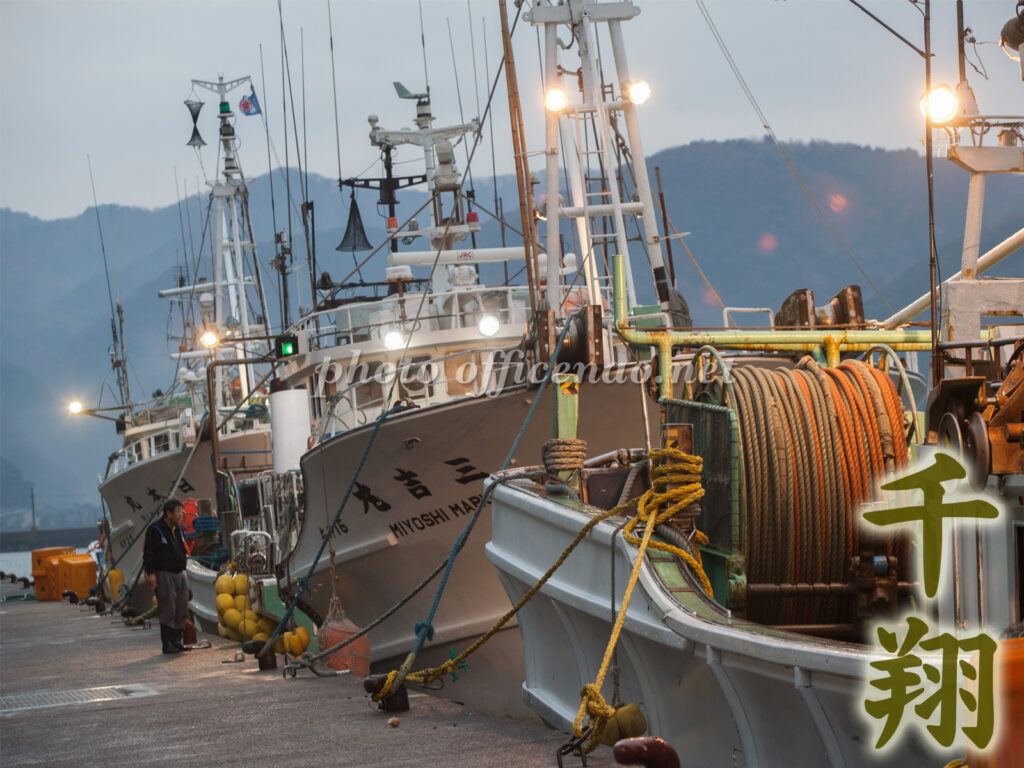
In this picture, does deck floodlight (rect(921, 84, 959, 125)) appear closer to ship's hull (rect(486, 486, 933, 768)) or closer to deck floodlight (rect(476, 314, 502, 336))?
ship's hull (rect(486, 486, 933, 768))

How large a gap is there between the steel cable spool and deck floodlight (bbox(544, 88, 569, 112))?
6.79 metres

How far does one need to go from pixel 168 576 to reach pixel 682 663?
24.1 feet

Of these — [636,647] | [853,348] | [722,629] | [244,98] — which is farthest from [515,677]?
[244,98]

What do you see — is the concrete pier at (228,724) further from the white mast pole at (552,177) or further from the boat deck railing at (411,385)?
the white mast pole at (552,177)

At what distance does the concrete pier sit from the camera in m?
5.59

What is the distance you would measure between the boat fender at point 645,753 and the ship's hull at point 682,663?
1.19 ft

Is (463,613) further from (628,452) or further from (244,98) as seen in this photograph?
(244,98)

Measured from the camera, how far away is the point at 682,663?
444 centimetres

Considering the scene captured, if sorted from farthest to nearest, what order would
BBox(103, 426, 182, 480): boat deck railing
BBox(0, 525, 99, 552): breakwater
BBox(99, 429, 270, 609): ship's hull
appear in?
BBox(0, 525, 99, 552): breakwater < BBox(103, 426, 182, 480): boat deck railing < BBox(99, 429, 270, 609): ship's hull

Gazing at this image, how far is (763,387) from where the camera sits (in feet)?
18.3

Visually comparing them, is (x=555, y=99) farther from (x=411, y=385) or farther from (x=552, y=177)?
(x=411, y=385)

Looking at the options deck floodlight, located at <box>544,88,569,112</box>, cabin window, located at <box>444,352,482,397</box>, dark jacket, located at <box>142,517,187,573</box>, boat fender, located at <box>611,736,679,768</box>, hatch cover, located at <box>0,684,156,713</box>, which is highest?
deck floodlight, located at <box>544,88,569,112</box>

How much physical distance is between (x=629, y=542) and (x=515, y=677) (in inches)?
246

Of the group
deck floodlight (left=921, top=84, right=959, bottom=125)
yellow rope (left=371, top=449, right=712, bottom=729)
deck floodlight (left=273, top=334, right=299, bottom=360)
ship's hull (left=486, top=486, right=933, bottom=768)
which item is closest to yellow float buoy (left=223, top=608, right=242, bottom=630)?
deck floodlight (left=273, top=334, right=299, bottom=360)
